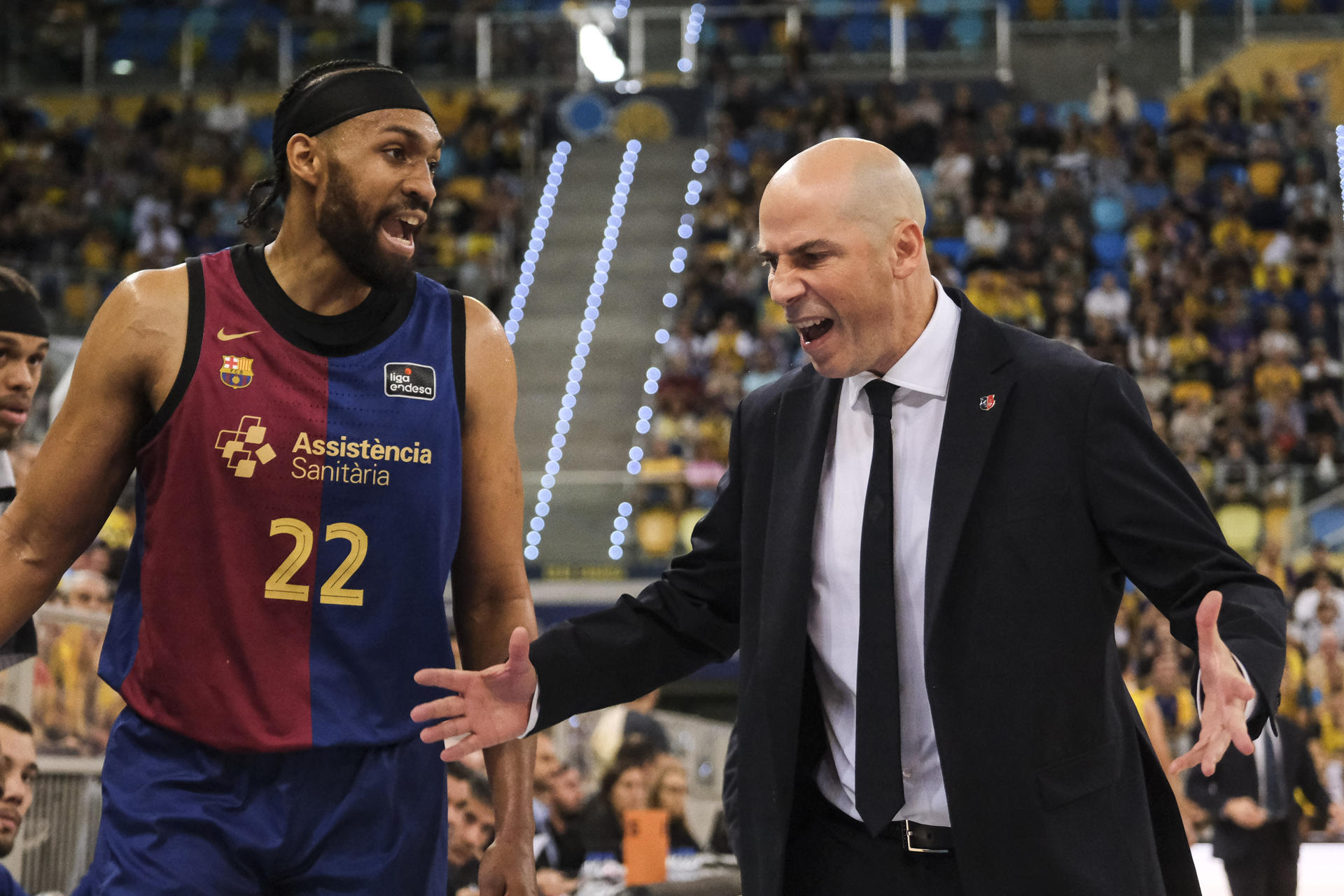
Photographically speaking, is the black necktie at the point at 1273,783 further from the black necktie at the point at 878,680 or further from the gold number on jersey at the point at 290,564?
the gold number on jersey at the point at 290,564

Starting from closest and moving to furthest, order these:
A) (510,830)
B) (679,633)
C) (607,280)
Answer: (510,830) < (679,633) < (607,280)

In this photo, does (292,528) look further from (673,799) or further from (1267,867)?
(1267,867)

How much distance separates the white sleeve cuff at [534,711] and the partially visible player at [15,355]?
1.41m

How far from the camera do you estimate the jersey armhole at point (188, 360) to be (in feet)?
8.75

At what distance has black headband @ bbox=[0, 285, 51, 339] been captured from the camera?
363 centimetres

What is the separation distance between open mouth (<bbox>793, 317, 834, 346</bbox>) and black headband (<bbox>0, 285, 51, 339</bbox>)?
1.90 meters

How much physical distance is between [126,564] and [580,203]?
49.2ft

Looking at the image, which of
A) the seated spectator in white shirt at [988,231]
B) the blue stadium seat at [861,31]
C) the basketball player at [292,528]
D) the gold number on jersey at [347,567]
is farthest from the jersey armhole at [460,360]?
the blue stadium seat at [861,31]

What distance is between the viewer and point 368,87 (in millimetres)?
2838

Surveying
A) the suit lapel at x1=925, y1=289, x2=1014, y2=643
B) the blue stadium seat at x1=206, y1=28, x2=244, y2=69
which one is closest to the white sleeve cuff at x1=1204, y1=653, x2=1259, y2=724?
the suit lapel at x1=925, y1=289, x2=1014, y2=643

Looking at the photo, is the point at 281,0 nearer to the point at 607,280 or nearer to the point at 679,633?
the point at 607,280

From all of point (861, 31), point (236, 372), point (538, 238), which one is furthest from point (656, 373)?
point (236, 372)

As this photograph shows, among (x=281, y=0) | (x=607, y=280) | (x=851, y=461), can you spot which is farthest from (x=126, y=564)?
(x=281, y=0)

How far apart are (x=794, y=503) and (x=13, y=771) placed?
3.10 metres
